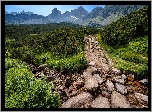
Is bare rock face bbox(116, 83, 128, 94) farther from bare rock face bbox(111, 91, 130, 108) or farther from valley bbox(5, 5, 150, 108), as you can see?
bare rock face bbox(111, 91, 130, 108)

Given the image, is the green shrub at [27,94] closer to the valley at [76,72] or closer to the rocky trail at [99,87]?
the valley at [76,72]

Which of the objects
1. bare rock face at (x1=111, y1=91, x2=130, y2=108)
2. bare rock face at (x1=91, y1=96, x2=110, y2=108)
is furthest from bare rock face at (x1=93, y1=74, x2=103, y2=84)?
bare rock face at (x1=91, y1=96, x2=110, y2=108)

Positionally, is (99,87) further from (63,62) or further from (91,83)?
(63,62)

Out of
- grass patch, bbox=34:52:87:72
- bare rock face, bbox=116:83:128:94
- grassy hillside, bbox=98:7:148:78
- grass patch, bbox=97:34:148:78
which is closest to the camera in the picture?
bare rock face, bbox=116:83:128:94

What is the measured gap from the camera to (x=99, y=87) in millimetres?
8250

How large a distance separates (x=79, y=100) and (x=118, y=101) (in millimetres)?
1240

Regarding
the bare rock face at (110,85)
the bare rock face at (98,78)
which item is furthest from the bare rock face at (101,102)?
the bare rock face at (98,78)

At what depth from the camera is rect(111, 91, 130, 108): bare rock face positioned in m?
6.63

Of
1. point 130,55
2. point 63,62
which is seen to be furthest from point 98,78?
point 130,55

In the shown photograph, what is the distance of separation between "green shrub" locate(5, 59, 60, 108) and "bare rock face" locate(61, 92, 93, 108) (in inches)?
15.0

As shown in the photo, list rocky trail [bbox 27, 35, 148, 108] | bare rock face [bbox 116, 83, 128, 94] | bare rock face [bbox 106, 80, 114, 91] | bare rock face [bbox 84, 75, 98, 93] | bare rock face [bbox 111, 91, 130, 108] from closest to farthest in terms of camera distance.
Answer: bare rock face [bbox 111, 91, 130, 108]
rocky trail [bbox 27, 35, 148, 108]
bare rock face [bbox 84, 75, 98, 93]
bare rock face [bbox 116, 83, 128, 94]
bare rock face [bbox 106, 80, 114, 91]

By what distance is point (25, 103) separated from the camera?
246 inches

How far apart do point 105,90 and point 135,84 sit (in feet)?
5.47
